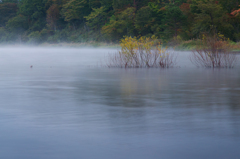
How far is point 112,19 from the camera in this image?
271 ft

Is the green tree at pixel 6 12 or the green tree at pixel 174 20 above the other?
the green tree at pixel 6 12

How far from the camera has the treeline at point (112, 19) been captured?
192 ft

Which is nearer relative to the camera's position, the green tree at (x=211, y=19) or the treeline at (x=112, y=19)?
the green tree at (x=211, y=19)

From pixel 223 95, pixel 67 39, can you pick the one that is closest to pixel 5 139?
pixel 223 95

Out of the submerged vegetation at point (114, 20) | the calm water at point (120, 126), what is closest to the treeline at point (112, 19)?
the submerged vegetation at point (114, 20)

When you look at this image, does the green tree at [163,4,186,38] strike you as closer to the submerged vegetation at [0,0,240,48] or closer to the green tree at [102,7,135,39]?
the submerged vegetation at [0,0,240,48]

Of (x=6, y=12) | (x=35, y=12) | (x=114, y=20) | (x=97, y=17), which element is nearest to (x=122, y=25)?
(x=114, y=20)

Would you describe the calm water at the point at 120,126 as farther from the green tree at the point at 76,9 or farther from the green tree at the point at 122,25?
the green tree at the point at 76,9

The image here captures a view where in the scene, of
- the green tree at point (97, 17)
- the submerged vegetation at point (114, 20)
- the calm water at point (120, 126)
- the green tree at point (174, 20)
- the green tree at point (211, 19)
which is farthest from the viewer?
the green tree at point (97, 17)

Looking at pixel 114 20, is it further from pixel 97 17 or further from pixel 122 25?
pixel 97 17

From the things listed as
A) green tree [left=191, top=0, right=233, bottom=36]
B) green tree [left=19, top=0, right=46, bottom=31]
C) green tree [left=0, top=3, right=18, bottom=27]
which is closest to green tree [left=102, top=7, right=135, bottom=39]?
green tree [left=191, top=0, right=233, bottom=36]

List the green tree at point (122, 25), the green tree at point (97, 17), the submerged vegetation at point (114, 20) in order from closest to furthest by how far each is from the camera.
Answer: the submerged vegetation at point (114, 20) → the green tree at point (122, 25) → the green tree at point (97, 17)

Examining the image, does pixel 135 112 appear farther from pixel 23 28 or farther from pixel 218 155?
pixel 23 28

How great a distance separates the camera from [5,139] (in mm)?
6902
